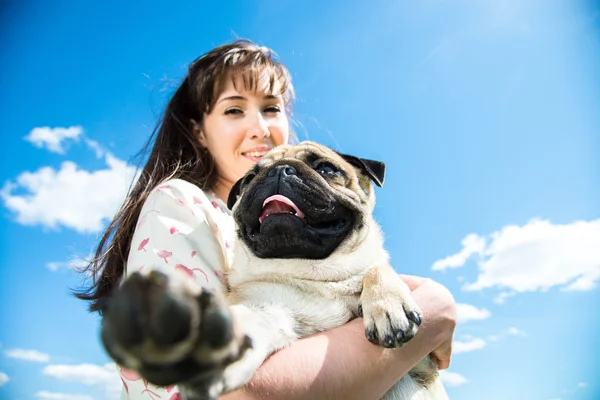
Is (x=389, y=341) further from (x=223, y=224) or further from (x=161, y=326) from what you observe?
(x=223, y=224)

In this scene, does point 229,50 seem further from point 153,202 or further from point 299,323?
point 299,323

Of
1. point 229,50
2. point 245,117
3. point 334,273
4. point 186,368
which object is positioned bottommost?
point 186,368

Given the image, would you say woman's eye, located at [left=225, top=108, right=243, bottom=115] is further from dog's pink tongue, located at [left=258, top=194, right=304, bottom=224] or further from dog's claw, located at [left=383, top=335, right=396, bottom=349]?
dog's claw, located at [left=383, top=335, right=396, bottom=349]

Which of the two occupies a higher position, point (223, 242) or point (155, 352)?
point (223, 242)

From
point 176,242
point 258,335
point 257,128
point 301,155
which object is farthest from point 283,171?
point 258,335

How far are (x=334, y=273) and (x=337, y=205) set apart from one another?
1.31 feet

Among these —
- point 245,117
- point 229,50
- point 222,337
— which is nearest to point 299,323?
point 222,337

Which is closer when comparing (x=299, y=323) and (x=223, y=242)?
(x=299, y=323)

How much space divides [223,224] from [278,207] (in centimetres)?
56

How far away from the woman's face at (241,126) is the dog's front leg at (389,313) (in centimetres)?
164

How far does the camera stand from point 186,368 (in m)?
1.25

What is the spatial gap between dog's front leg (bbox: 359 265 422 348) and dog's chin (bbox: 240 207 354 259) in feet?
1.38

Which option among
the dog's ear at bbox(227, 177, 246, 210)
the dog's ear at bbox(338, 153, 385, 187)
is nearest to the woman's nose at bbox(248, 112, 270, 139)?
the dog's ear at bbox(227, 177, 246, 210)

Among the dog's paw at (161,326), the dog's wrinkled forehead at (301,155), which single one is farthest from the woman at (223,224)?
the dog's paw at (161,326)
